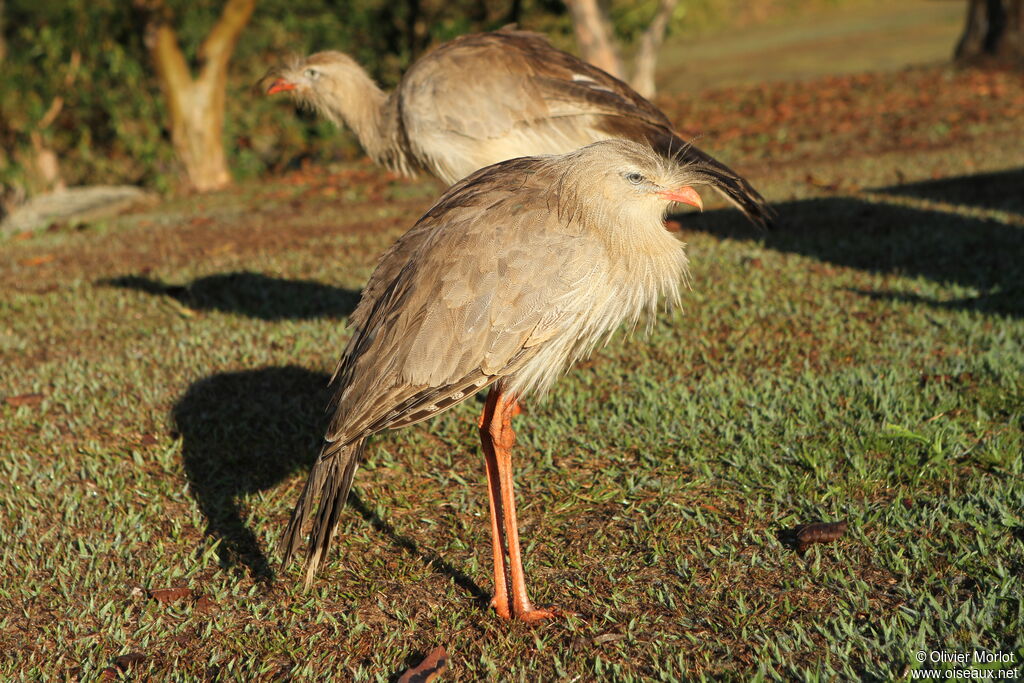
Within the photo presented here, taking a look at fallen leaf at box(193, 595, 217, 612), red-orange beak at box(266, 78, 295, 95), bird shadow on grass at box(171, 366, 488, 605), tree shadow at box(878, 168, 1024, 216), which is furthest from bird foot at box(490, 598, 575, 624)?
tree shadow at box(878, 168, 1024, 216)

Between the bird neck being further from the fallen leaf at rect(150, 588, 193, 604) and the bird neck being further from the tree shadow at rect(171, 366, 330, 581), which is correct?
the fallen leaf at rect(150, 588, 193, 604)

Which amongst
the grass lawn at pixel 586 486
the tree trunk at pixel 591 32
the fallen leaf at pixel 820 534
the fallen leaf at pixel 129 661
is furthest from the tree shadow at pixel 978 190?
the tree trunk at pixel 591 32

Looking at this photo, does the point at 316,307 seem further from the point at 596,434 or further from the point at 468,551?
the point at 468,551

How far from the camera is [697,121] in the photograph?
1497 centimetres

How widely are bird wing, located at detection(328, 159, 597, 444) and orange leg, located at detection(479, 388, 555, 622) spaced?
26cm

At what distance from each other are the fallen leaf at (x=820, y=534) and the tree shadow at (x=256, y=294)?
3.60m

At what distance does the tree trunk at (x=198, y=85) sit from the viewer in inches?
468

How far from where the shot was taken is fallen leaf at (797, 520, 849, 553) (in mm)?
3129

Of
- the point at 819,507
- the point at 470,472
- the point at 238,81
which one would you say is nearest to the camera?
the point at 819,507

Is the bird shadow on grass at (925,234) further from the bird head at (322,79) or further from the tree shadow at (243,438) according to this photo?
the tree shadow at (243,438)

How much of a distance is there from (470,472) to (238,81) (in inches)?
486

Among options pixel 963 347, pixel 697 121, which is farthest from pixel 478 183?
pixel 697 121

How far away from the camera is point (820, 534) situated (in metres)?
3.14

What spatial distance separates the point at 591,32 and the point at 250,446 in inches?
479
